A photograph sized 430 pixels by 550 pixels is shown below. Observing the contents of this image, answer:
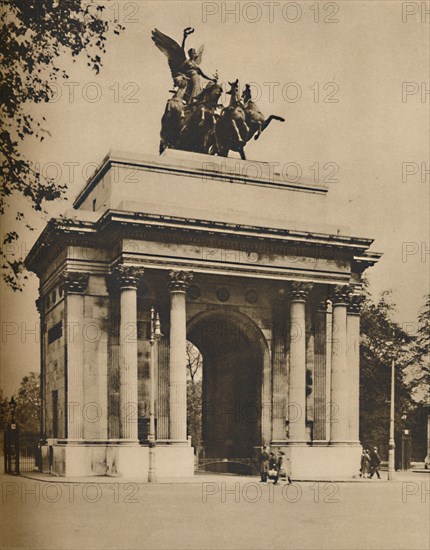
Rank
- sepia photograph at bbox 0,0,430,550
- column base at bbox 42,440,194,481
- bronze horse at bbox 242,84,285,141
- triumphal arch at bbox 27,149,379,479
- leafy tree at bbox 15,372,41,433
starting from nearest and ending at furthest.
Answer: sepia photograph at bbox 0,0,430,550, leafy tree at bbox 15,372,41,433, bronze horse at bbox 242,84,285,141, column base at bbox 42,440,194,481, triumphal arch at bbox 27,149,379,479

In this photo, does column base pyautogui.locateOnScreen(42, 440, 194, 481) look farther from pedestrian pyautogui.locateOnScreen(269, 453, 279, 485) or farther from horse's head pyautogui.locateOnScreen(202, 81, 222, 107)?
horse's head pyautogui.locateOnScreen(202, 81, 222, 107)

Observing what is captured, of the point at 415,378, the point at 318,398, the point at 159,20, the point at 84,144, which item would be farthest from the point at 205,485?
the point at 159,20

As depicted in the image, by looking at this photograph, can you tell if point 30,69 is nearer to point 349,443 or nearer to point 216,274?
point 216,274

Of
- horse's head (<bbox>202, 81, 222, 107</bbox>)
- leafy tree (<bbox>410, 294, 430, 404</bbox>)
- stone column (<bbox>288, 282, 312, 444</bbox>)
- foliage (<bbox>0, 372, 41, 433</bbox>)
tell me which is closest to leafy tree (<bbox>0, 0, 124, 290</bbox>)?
foliage (<bbox>0, 372, 41, 433</bbox>)

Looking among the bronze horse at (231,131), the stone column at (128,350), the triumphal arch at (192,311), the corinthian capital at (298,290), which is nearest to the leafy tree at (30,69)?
the triumphal arch at (192,311)

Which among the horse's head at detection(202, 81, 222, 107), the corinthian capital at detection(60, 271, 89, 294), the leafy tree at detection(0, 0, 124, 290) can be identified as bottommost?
the corinthian capital at detection(60, 271, 89, 294)

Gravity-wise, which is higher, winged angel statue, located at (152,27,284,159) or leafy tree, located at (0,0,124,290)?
winged angel statue, located at (152,27,284,159)

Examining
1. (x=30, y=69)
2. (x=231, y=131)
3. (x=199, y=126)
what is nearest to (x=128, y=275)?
(x=199, y=126)

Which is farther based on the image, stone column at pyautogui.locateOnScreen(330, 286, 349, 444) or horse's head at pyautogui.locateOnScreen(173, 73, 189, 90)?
stone column at pyautogui.locateOnScreen(330, 286, 349, 444)
